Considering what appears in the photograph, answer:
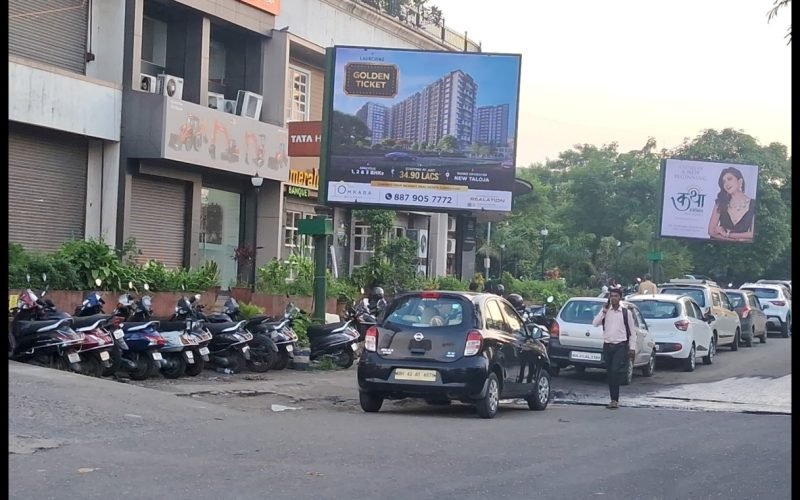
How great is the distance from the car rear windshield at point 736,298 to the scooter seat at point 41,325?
19.6 metres

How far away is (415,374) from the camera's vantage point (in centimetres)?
1335

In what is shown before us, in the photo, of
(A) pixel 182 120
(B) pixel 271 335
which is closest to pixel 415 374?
(B) pixel 271 335

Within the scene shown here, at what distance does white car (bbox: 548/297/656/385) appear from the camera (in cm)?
1886

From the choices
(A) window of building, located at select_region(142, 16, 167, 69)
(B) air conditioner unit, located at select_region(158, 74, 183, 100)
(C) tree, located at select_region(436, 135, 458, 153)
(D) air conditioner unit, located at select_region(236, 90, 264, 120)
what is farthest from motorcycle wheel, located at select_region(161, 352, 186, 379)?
(D) air conditioner unit, located at select_region(236, 90, 264, 120)

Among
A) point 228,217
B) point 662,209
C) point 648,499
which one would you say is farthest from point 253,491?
point 662,209

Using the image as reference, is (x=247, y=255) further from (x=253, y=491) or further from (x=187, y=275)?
(x=253, y=491)

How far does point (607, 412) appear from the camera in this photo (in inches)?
584

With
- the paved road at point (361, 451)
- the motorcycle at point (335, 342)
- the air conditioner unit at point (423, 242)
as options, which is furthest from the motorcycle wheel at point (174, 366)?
the air conditioner unit at point (423, 242)

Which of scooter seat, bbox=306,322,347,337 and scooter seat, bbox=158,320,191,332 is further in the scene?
scooter seat, bbox=306,322,347,337

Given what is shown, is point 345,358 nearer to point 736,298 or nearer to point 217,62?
point 217,62

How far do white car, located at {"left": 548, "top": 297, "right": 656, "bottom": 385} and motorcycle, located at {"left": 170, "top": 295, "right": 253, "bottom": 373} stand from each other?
521cm

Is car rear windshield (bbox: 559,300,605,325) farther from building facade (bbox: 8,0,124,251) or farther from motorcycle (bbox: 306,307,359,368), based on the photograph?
building facade (bbox: 8,0,124,251)

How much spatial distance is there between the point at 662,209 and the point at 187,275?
77.4 feet

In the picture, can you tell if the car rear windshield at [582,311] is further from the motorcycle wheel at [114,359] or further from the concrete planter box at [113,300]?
the motorcycle wheel at [114,359]
